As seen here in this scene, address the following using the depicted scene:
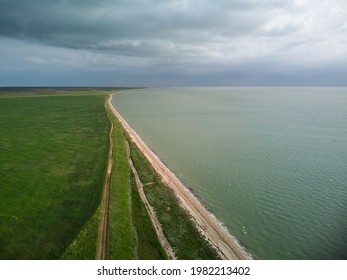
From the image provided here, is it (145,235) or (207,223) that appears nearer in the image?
(145,235)

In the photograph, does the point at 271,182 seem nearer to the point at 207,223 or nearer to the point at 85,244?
the point at 207,223

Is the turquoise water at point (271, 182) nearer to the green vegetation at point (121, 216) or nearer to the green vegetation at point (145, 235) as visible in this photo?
the green vegetation at point (145, 235)

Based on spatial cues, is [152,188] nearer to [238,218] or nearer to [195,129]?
[238,218]

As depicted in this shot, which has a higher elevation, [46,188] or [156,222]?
[46,188]

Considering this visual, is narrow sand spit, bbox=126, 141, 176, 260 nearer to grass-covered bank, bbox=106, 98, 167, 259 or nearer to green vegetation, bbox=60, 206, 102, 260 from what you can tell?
grass-covered bank, bbox=106, 98, 167, 259

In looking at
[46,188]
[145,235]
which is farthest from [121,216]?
[46,188]

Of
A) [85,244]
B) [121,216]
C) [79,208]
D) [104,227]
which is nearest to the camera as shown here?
[85,244]

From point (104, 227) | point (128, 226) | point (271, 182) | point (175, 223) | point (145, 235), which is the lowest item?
point (145, 235)
